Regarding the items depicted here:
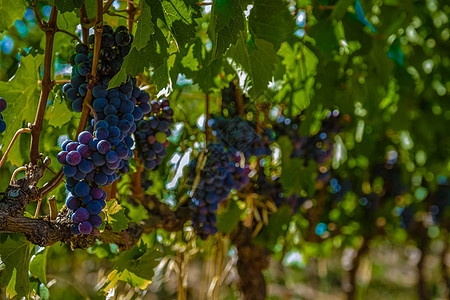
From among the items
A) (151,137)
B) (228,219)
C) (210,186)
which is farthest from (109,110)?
(228,219)

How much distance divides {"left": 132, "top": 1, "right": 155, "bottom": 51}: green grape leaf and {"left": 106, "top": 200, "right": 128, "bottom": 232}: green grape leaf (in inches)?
10.4

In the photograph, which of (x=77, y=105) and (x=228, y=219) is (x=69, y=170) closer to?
(x=77, y=105)

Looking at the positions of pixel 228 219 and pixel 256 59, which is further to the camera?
pixel 228 219

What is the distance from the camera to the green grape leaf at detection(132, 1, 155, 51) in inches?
25.9

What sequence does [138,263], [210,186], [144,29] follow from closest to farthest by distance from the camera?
[144,29] < [138,263] < [210,186]

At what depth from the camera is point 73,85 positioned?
773mm

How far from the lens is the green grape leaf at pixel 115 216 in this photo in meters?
0.77

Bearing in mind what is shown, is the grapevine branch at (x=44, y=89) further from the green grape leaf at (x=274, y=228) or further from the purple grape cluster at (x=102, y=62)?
the green grape leaf at (x=274, y=228)

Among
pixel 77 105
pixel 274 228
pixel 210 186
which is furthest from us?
pixel 274 228

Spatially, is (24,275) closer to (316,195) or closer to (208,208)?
(208,208)

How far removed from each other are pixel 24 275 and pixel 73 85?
0.33m

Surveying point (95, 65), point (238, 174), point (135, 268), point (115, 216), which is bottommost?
point (238, 174)

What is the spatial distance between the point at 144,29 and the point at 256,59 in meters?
0.32

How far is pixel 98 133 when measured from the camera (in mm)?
688
